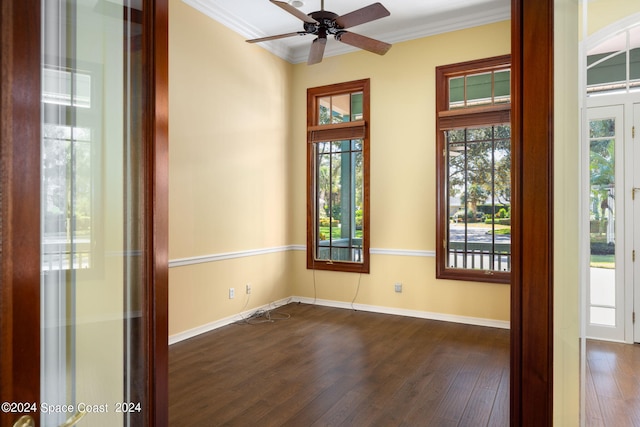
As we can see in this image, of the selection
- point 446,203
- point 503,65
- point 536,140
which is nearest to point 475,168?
point 446,203

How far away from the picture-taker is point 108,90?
1101 millimetres

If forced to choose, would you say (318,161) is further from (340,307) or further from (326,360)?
(326,360)

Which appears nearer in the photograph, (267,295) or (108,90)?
(108,90)

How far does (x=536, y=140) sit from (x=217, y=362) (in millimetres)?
3110

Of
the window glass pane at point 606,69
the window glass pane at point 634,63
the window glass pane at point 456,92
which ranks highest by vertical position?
the window glass pane at point 456,92

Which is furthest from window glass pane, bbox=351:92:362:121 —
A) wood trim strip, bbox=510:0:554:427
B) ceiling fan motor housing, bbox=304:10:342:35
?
wood trim strip, bbox=510:0:554:427

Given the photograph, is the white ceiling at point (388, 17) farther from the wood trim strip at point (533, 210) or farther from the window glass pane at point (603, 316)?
the window glass pane at point (603, 316)

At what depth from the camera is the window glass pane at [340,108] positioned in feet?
17.7

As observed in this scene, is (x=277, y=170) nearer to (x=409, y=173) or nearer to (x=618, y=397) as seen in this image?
(x=409, y=173)

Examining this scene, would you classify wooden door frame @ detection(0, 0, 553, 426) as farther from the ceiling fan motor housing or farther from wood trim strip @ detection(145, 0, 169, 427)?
the ceiling fan motor housing

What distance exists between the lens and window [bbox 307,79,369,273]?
5.23 metres

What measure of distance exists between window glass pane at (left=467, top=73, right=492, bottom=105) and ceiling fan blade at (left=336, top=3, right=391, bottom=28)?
2071 millimetres

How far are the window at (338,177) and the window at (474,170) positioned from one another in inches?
38.5

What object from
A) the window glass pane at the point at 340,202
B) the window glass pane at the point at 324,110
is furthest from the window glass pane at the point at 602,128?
the window glass pane at the point at 324,110
